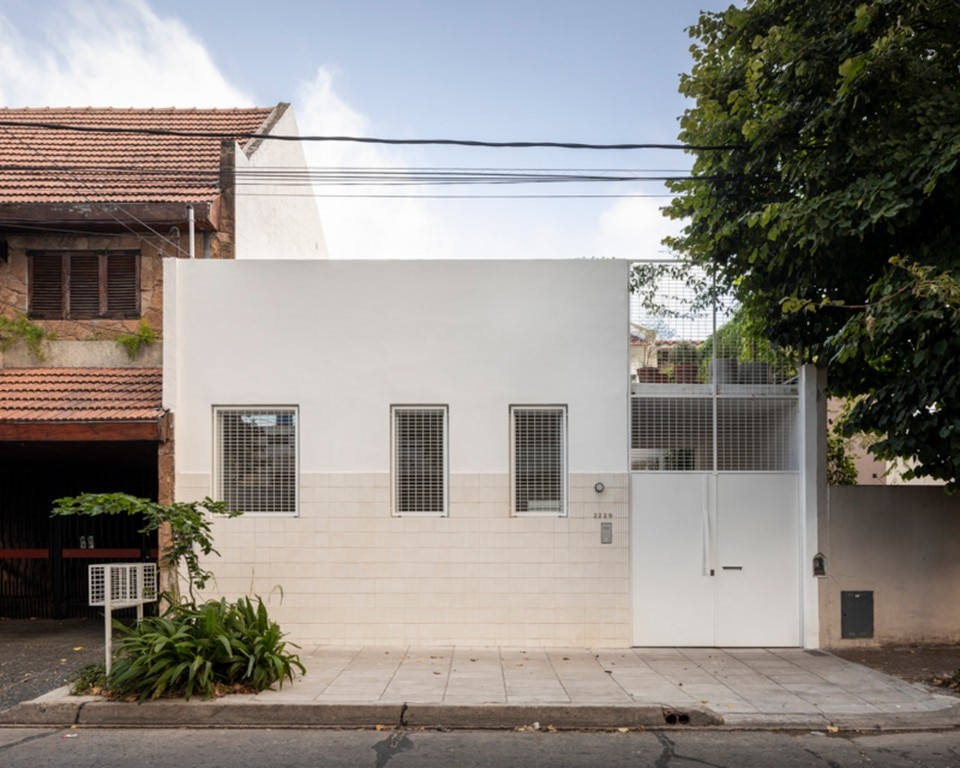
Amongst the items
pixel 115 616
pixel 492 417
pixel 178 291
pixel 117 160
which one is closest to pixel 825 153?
pixel 492 417

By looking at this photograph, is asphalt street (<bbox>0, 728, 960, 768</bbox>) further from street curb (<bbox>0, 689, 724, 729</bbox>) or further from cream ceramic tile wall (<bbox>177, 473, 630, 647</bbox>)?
cream ceramic tile wall (<bbox>177, 473, 630, 647</bbox>)

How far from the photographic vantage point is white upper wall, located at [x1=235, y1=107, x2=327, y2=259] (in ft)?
44.6

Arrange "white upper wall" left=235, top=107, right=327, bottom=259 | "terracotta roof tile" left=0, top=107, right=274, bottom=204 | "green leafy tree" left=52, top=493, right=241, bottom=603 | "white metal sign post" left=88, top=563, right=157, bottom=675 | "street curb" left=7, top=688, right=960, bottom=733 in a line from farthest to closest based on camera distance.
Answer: "white upper wall" left=235, top=107, right=327, bottom=259
"terracotta roof tile" left=0, top=107, right=274, bottom=204
"white metal sign post" left=88, top=563, right=157, bottom=675
"green leafy tree" left=52, top=493, right=241, bottom=603
"street curb" left=7, top=688, right=960, bottom=733

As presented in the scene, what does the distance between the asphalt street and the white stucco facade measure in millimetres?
3037

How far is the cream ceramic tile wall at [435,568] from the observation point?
10492 mm

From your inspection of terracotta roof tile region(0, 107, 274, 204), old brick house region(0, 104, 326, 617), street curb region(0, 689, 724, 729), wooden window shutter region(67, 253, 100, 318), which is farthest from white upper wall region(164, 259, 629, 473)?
street curb region(0, 689, 724, 729)

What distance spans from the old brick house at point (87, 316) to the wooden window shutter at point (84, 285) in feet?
0.05

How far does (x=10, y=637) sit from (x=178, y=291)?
5.07m

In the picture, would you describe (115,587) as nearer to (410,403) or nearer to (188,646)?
(188,646)

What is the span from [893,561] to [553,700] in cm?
515

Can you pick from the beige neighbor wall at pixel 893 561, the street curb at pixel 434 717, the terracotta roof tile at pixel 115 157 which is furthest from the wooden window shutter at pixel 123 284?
the beige neighbor wall at pixel 893 561

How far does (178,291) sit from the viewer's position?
10797 millimetres

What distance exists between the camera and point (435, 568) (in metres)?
10.5

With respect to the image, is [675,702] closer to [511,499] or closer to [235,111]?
[511,499]
